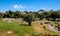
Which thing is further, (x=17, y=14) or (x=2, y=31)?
(x=17, y=14)

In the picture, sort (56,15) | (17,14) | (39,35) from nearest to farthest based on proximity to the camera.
A: (39,35) < (56,15) < (17,14)

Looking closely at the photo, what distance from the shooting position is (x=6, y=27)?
30.6 meters

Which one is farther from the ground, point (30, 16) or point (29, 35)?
point (30, 16)

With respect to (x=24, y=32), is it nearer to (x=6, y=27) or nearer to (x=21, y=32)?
(x=21, y=32)

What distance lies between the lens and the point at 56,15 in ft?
273

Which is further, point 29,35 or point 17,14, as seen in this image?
point 17,14

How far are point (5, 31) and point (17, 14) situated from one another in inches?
2451

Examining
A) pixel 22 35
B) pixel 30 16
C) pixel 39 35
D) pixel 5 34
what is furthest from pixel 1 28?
pixel 30 16

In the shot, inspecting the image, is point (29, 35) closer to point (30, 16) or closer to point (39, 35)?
point (39, 35)

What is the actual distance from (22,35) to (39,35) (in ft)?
9.71

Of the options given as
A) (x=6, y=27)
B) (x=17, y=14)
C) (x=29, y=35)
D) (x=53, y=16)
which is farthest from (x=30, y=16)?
(x=17, y=14)

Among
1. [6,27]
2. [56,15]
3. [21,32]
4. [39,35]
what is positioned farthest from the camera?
[56,15]

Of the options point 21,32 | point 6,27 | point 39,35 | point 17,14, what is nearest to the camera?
point 39,35

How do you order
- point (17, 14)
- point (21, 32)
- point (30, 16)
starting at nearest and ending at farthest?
point (21, 32) → point (30, 16) → point (17, 14)
